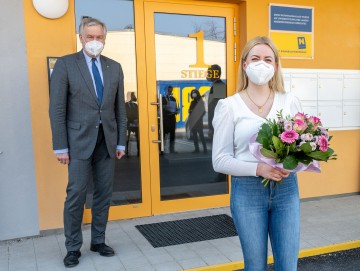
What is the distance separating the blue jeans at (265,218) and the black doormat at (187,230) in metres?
1.89

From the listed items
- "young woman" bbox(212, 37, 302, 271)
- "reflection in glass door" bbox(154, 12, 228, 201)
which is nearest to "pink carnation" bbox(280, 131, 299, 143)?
"young woman" bbox(212, 37, 302, 271)

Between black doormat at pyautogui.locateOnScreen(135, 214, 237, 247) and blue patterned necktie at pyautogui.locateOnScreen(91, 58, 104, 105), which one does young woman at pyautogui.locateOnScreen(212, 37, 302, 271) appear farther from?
black doormat at pyautogui.locateOnScreen(135, 214, 237, 247)

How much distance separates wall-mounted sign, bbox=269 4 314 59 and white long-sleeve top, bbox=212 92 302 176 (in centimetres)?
310

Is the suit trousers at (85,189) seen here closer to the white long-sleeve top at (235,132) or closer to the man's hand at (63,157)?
the man's hand at (63,157)

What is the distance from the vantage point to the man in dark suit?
322cm

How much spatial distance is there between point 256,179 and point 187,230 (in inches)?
91.9

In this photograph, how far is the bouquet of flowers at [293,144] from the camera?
1766 mm

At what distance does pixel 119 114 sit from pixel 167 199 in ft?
5.31

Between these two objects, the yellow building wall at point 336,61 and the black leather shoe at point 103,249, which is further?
the yellow building wall at point 336,61

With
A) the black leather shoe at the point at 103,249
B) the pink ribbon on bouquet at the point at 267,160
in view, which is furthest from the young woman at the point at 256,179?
the black leather shoe at the point at 103,249

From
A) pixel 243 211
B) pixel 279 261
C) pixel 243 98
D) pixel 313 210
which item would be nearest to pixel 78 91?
pixel 243 98

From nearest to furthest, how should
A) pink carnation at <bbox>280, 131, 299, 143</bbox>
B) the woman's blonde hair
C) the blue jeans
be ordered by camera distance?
1. pink carnation at <bbox>280, 131, 299, 143</bbox>
2. the blue jeans
3. the woman's blonde hair

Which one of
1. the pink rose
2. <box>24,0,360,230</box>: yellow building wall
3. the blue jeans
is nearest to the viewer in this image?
the pink rose

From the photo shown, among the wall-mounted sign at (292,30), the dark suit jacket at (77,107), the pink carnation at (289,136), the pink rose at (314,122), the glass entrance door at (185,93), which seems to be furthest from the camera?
the wall-mounted sign at (292,30)
